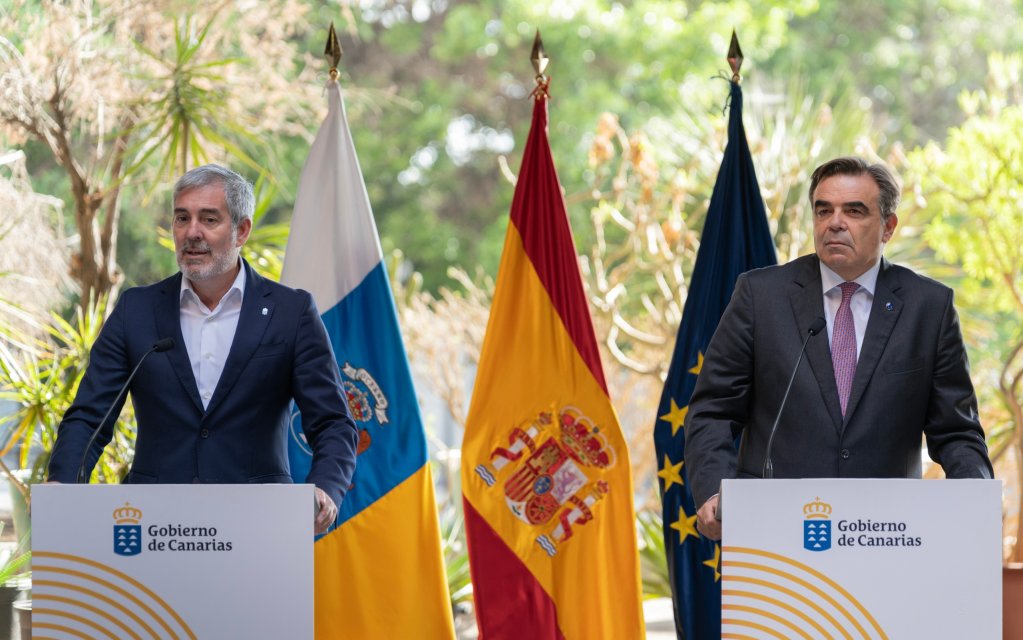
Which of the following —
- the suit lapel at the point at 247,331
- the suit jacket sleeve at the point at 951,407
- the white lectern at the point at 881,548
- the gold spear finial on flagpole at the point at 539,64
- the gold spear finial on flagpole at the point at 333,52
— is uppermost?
the gold spear finial on flagpole at the point at 333,52

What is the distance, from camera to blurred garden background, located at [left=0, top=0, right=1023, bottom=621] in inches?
188

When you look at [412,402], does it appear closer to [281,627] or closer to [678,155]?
[281,627]

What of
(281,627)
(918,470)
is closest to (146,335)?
(281,627)

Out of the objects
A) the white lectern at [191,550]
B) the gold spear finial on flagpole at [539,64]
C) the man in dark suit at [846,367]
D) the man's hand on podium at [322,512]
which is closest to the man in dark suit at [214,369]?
the man's hand on podium at [322,512]

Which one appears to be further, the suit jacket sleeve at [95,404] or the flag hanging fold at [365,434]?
the flag hanging fold at [365,434]

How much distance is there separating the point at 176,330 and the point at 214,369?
0.12m

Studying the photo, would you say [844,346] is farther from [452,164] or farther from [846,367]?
[452,164]

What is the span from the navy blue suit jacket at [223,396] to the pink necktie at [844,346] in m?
1.07

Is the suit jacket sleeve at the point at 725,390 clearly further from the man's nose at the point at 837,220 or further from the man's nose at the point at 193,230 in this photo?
the man's nose at the point at 193,230

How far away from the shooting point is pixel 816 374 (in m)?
2.64

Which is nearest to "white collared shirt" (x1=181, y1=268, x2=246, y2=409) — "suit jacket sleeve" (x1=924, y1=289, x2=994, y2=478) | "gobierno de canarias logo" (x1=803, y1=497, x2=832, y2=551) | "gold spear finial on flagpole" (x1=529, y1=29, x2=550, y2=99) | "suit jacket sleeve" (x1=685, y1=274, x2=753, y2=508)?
"suit jacket sleeve" (x1=685, y1=274, x2=753, y2=508)

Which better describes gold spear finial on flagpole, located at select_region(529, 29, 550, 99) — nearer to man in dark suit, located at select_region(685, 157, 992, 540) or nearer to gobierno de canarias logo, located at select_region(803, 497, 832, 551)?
man in dark suit, located at select_region(685, 157, 992, 540)

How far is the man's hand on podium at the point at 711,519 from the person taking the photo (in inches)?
93.7

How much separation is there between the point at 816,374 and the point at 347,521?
173cm
